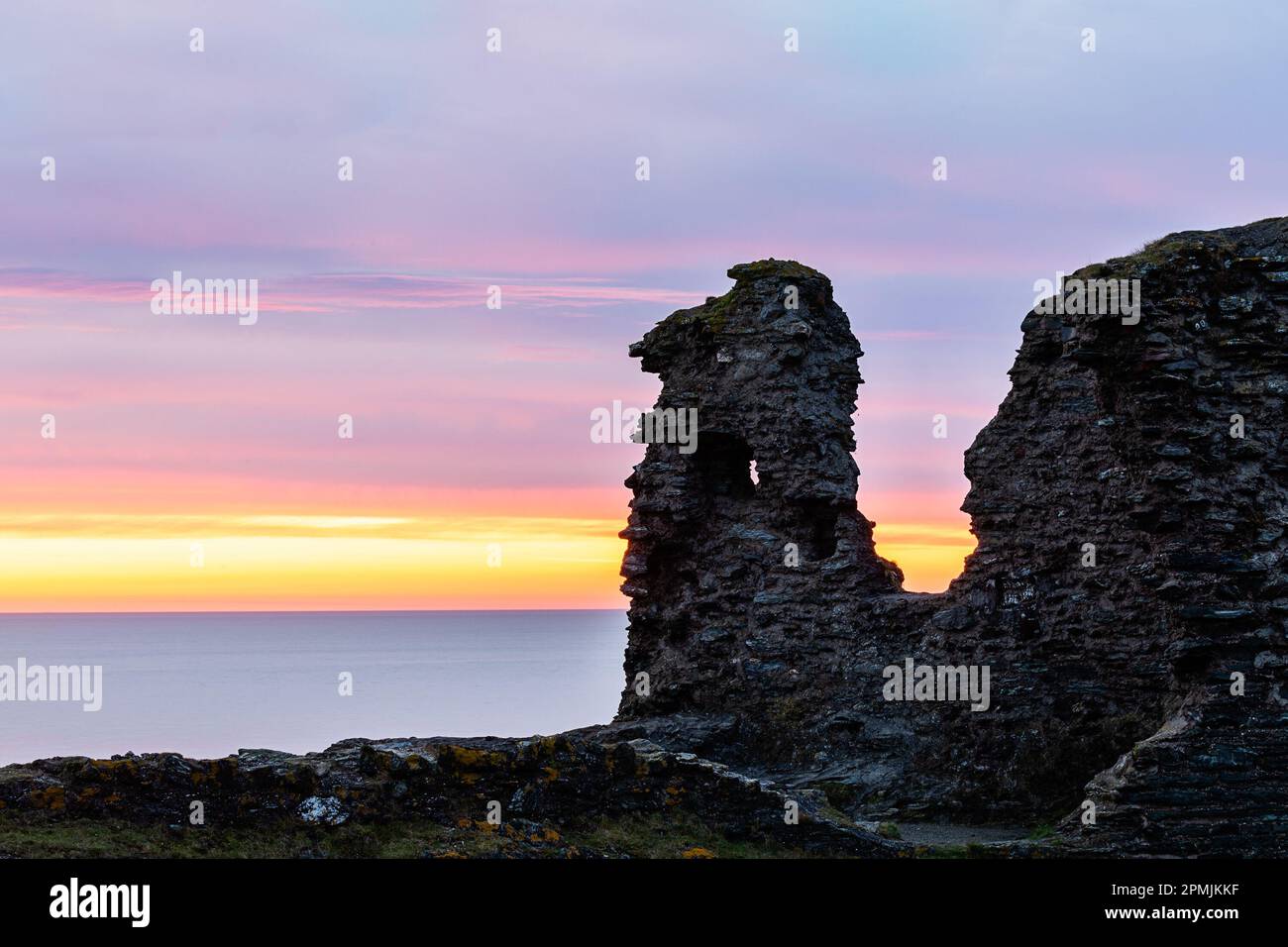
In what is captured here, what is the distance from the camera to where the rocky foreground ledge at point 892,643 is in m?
15.7

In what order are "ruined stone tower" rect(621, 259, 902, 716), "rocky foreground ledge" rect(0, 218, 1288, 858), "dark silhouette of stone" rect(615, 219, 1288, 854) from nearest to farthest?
"rocky foreground ledge" rect(0, 218, 1288, 858)
"dark silhouette of stone" rect(615, 219, 1288, 854)
"ruined stone tower" rect(621, 259, 902, 716)

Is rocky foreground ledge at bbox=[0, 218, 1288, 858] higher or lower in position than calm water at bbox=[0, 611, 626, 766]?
higher

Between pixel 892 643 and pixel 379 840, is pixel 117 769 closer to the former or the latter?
pixel 379 840

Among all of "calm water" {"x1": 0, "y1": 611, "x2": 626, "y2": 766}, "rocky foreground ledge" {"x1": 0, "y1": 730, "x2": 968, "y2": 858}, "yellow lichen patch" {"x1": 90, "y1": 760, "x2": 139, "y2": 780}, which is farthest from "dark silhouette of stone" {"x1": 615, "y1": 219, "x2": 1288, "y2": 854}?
"calm water" {"x1": 0, "y1": 611, "x2": 626, "y2": 766}

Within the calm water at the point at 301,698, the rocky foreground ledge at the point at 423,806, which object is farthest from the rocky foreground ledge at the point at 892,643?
the calm water at the point at 301,698

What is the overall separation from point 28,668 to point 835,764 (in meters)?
105

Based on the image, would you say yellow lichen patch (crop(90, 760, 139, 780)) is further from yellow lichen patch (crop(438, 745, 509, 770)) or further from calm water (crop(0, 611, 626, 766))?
calm water (crop(0, 611, 626, 766))

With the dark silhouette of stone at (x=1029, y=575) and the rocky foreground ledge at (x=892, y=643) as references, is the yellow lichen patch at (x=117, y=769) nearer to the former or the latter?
the rocky foreground ledge at (x=892, y=643)

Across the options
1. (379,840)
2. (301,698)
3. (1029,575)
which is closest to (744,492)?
(1029,575)

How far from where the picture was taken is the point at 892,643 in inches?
915

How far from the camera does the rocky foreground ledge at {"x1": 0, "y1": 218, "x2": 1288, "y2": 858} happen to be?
15719 mm

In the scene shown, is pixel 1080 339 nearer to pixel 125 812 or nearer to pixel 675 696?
pixel 675 696

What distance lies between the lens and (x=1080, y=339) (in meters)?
19.0

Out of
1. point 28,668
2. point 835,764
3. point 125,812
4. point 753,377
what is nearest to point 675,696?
point 835,764
